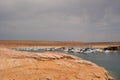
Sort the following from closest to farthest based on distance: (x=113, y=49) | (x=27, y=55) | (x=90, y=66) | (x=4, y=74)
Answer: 1. (x=4, y=74)
2. (x=27, y=55)
3. (x=90, y=66)
4. (x=113, y=49)

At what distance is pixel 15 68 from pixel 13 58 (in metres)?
1.30

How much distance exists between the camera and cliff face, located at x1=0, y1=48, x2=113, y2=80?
19083 millimetres

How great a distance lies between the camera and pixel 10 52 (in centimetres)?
2170

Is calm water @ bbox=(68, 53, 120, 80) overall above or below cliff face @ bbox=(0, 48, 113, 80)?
below

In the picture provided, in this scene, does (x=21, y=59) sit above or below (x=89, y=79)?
above

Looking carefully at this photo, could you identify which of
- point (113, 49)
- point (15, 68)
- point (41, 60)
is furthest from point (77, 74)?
point (113, 49)

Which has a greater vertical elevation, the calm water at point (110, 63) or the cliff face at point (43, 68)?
the cliff face at point (43, 68)

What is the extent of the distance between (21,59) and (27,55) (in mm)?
856

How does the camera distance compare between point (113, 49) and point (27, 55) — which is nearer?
point (27, 55)

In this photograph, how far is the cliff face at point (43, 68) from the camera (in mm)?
19083

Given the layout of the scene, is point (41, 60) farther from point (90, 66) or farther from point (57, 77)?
point (90, 66)

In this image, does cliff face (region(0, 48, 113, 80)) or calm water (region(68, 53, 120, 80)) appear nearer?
cliff face (region(0, 48, 113, 80))

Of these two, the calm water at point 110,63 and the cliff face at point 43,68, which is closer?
the cliff face at point 43,68

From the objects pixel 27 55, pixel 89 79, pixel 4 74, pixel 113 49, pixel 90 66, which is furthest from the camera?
pixel 113 49
